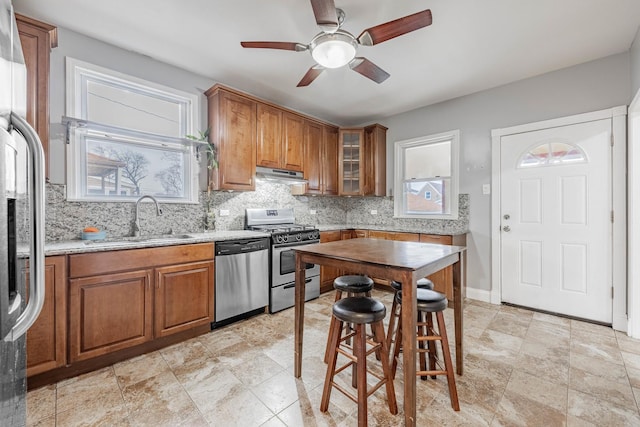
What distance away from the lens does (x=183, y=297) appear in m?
2.42

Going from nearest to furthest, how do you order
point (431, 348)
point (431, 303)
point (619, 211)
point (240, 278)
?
point (431, 303) → point (431, 348) → point (619, 211) → point (240, 278)

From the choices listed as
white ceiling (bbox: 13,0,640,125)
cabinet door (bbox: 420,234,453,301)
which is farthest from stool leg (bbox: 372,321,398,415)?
white ceiling (bbox: 13,0,640,125)

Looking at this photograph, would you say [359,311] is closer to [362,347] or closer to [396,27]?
[362,347]

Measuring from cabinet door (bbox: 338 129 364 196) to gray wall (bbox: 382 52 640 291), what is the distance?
722mm

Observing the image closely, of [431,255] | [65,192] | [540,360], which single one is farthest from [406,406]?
[65,192]

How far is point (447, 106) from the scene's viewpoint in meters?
3.81

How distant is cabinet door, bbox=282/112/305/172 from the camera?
3.66 metres

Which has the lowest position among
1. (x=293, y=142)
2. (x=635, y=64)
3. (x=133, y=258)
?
(x=133, y=258)

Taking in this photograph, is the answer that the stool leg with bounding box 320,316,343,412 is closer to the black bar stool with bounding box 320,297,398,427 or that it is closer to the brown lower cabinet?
the black bar stool with bounding box 320,297,398,427

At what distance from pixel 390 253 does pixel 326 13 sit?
5.04 feet

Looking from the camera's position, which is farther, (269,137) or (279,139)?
(279,139)

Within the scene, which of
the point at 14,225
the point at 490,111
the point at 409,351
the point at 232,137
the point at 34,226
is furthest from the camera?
the point at 490,111

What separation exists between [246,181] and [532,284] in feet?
11.4

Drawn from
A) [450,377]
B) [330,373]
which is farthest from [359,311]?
[450,377]
